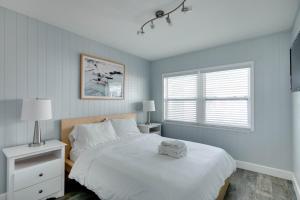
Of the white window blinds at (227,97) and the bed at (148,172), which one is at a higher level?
the white window blinds at (227,97)

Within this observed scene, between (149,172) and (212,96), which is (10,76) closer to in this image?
(149,172)

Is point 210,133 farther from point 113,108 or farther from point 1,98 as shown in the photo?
point 1,98

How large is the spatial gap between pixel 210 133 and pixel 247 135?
0.69 meters

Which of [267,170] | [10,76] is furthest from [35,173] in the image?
[267,170]

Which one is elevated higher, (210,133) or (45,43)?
(45,43)

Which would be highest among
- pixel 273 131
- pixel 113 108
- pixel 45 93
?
pixel 45 93

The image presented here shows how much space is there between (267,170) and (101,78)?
3.55m

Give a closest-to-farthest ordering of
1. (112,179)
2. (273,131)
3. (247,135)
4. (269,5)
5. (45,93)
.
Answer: (112,179)
(269,5)
(45,93)
(273,131)
(247,135)

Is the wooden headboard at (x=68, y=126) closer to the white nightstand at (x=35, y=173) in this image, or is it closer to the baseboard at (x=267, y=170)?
the white nightstand at (x=35, y=173)

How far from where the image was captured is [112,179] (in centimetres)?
160

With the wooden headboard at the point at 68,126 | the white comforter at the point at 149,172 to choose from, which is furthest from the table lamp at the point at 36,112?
the white comforter at the point at 149,172

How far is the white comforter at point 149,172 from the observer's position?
1346 mm

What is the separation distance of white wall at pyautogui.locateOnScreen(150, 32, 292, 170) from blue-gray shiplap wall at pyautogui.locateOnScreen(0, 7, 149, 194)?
2633 mm

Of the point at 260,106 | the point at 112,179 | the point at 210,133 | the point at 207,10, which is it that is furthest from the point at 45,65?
the point at 260,106
